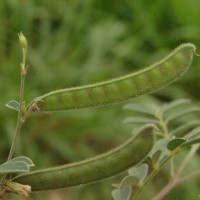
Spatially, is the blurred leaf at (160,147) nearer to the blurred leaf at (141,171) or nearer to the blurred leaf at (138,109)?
the blurred leaf at (141,171)

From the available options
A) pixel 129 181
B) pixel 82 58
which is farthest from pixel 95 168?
pixel 82 58

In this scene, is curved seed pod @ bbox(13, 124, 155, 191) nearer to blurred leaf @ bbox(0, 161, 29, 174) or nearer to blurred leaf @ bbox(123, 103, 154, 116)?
blurred leaf @ bbox(0, 161, 29, 174)

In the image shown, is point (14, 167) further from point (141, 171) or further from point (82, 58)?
point (82, 58)

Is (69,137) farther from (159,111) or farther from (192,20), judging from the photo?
(159,111)

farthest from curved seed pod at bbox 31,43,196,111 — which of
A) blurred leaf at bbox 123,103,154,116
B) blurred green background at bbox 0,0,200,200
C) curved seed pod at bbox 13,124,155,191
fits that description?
blurred green background at bbox 0,0,200,200

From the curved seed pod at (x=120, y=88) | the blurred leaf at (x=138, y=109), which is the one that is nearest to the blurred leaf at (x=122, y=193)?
the curved seed pod at (x=120, y=88)

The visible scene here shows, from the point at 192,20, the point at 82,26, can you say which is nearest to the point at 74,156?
the point at 82,26
